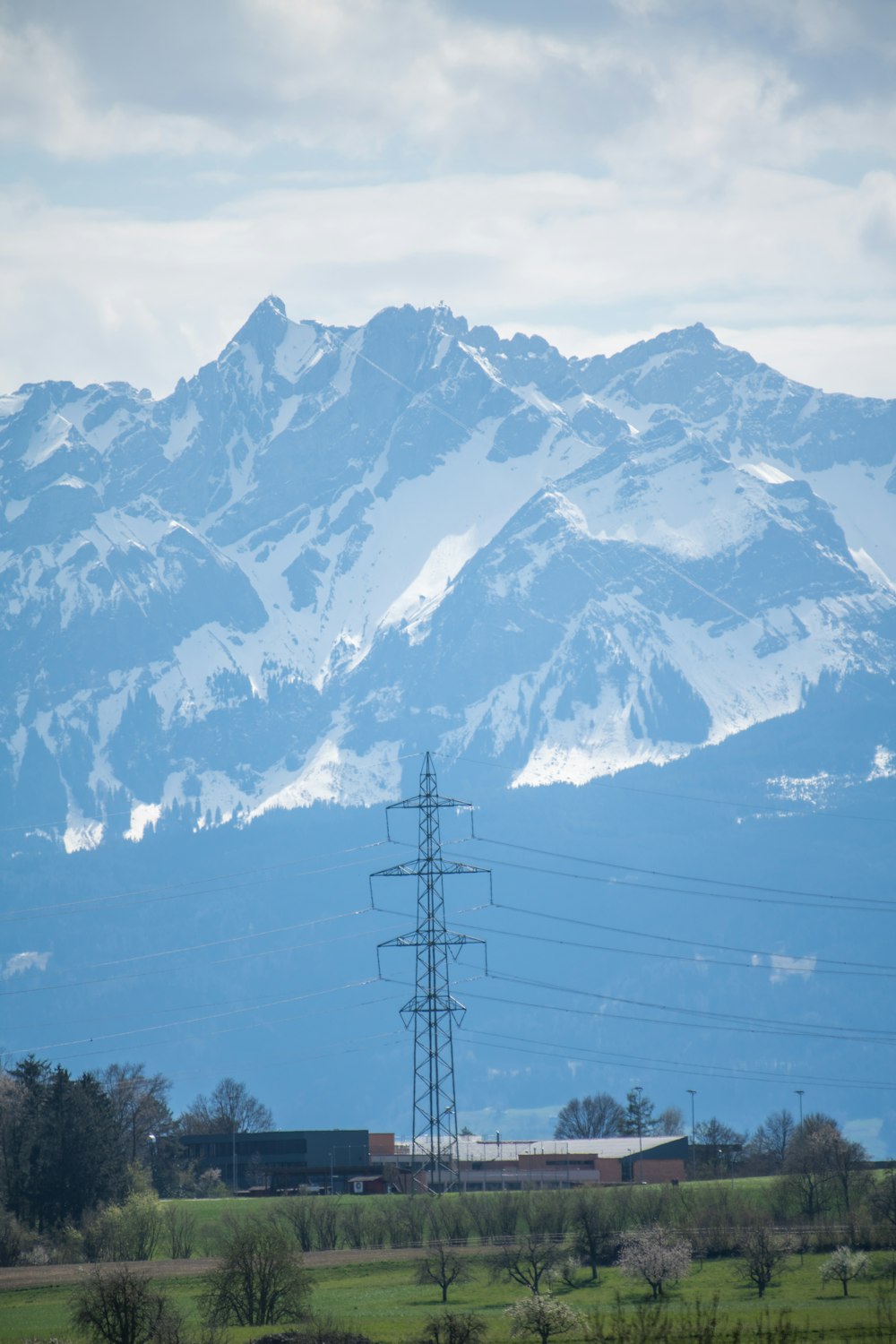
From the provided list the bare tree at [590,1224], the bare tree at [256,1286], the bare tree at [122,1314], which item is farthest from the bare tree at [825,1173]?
the bare tree at [122,1314]

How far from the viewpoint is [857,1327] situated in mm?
80562

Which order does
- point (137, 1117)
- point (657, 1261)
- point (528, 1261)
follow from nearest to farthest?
point (657, 1261) < point (528, 1261) < point (137, 1117)

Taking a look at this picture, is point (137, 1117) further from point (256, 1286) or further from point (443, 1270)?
point (256, 1286)

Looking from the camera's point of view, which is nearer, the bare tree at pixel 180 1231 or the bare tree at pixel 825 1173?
the bare tree at pixel 180 1231

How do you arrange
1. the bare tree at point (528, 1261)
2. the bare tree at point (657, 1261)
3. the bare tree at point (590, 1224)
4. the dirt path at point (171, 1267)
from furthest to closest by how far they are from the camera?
the bare tree at point (590, 1224) → the dirt path at point (171, 1267) → the bare tree at point (528, 1261) → the bare tree at point (657, 1261)

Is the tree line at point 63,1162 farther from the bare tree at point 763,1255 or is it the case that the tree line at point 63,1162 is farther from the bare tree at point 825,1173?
the bare tree at point 825,1173

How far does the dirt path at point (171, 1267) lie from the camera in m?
105

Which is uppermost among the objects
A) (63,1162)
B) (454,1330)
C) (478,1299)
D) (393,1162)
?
(63,1162)

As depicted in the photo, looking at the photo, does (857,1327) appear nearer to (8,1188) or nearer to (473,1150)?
(8,1188)

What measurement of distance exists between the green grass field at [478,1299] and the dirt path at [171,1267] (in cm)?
118

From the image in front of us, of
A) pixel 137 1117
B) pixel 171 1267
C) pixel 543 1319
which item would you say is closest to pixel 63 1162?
pixel 171 1267

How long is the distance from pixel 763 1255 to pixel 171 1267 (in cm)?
3290

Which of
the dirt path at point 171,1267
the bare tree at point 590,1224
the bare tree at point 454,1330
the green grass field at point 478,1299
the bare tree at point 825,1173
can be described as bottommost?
the green grass field at point 478,1299

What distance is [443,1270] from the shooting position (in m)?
102
